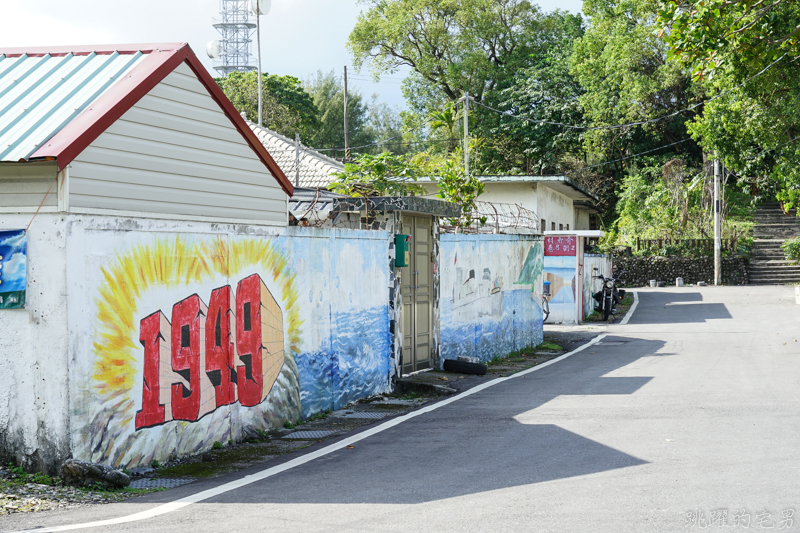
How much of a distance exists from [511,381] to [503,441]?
4.42m

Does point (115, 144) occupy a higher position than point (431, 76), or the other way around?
point (431, 76)

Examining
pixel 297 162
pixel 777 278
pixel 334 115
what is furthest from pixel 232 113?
pixel 334 115

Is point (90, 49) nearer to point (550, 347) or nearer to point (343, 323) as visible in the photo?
point (343, 323)

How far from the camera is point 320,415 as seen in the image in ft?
30.1

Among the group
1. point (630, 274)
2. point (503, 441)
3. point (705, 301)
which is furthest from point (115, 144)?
point (630, 274)

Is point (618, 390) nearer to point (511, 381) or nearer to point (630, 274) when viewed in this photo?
point (511, 381)

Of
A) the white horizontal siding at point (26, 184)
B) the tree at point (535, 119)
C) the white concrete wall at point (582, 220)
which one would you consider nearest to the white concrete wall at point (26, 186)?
the white horizontal siding at point (26, 184)

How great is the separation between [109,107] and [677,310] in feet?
74.3

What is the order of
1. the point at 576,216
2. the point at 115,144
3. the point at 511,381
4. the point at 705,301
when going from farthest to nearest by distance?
1. the point at 576,216
2. the point at 705,301
3. the point at 511,381
4. the point at 115,144

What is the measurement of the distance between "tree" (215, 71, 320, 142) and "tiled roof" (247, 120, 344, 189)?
20908mm

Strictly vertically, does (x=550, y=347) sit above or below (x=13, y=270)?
below

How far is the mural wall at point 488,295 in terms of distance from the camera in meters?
13.1

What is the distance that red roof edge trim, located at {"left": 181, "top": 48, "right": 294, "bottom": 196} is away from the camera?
7.22 metres

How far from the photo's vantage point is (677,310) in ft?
83.4
